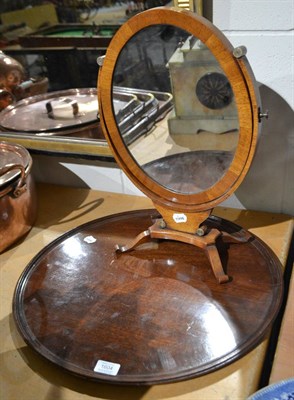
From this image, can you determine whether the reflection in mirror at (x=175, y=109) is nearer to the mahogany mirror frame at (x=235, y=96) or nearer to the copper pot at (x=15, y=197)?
the mahogany mirror frame at (x=235, y=96)

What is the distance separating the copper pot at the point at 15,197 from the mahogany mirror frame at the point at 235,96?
24cm

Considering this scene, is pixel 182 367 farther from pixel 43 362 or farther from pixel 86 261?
pixel 86 261

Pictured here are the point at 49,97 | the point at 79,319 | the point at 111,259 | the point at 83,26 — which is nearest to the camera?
the point at 79,319

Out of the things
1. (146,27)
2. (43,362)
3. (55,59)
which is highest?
(146,27)

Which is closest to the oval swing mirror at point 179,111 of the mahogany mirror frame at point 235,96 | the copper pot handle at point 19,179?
the mahogany mirror frame at point 235,96

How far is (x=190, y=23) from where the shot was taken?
636 mm

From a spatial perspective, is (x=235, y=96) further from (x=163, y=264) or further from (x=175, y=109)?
(x=163, y=264)

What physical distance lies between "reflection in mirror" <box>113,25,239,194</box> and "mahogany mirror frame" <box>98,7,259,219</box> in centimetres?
1

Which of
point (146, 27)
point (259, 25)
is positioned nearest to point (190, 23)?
point (146, 27)

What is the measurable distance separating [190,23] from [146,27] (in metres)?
0.08

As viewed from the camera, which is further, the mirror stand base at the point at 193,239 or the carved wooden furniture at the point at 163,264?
the mirror stand base at the point at 193,239

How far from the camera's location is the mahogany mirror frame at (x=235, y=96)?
63 cm

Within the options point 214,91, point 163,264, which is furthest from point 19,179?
point 214,91

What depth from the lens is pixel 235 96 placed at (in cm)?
65
